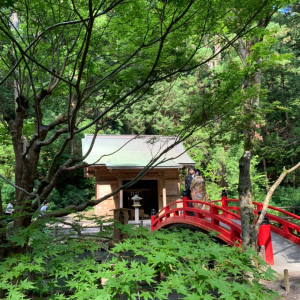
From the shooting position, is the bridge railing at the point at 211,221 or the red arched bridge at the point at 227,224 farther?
the bridge railing at the point at 211,221

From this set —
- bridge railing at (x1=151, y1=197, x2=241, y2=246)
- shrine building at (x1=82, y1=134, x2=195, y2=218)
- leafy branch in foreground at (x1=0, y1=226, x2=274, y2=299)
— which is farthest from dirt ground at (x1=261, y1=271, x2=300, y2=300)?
shrine building at (x1=82, y1=134, x2=195, y2=218)

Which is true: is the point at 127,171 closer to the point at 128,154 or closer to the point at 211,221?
the point at 128,154

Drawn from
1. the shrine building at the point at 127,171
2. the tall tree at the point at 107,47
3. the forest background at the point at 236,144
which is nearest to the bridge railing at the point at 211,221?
the tall tree at the point at 107,47

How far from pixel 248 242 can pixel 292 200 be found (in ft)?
42.4

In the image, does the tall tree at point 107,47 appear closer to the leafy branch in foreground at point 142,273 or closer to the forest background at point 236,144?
the leafy branch in foreground at point 142,273

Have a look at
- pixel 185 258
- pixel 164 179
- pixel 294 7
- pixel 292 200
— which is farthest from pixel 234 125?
pixel 294 7

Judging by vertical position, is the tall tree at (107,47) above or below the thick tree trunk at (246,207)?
above

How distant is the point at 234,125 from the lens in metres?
5.12

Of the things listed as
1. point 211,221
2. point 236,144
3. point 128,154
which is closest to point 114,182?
point 128,154

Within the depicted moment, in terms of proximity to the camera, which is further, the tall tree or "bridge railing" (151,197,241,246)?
"bridge railing" (151,197,241,246)

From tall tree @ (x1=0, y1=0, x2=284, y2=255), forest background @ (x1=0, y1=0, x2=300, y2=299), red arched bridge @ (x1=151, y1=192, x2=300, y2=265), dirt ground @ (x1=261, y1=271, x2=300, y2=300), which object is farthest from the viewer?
red arched bridge @ (x1=151, y1=192, x2=300, y2=265)

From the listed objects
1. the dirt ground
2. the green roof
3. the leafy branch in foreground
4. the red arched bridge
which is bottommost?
the dirt ground

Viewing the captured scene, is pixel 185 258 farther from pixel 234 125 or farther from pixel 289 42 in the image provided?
pixel 289 42

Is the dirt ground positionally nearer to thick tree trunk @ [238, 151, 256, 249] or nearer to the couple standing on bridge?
thick tree trunk @ [238, 151, 256, 249]
